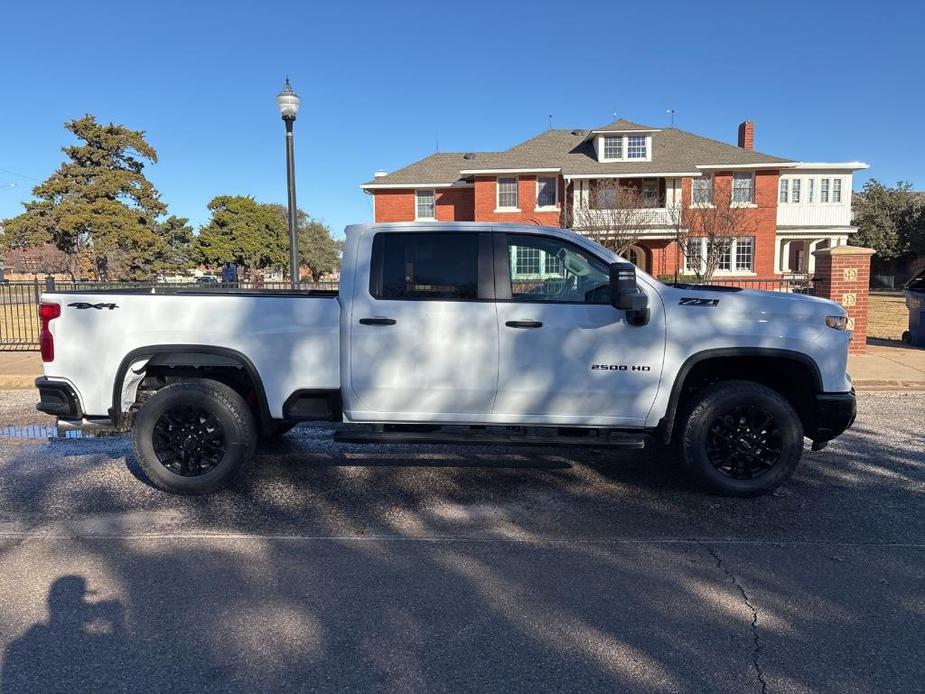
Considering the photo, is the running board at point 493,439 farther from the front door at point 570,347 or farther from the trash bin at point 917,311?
the trash bin at point 917,311

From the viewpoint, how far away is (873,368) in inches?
408

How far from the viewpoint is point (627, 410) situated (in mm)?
4719

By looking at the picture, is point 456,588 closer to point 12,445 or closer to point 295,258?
point 12,445

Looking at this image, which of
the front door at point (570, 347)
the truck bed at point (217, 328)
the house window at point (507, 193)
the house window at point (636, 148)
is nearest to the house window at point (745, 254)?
the house window at point (636, 148)

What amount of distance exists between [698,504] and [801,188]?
3737 cm

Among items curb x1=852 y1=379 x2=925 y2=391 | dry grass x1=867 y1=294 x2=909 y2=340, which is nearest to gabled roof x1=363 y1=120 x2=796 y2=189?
dry grass x1=867 y1=294 x2=909 y2=340

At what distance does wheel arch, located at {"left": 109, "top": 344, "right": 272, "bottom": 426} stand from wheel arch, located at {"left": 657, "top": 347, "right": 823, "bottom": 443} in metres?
2.97

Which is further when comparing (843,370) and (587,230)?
(587,230)

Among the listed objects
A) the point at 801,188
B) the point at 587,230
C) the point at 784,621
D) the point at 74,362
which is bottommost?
the point at 784,621

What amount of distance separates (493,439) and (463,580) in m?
1.30

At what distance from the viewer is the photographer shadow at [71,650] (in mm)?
2686

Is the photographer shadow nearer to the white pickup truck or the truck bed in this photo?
the white pickup truck

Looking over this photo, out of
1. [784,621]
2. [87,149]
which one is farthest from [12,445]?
[87,149]

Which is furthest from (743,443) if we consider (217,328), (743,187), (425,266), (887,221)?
(887,221)
